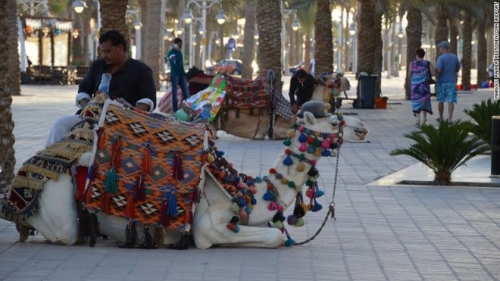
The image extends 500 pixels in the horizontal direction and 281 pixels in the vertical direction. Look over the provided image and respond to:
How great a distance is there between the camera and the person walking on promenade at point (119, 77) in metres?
9.91

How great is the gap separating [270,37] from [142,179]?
20.7 m

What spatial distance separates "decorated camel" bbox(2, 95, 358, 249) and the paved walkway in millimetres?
159

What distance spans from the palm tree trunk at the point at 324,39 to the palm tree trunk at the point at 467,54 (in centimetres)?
2038

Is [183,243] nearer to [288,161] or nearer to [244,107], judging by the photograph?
[288,161]

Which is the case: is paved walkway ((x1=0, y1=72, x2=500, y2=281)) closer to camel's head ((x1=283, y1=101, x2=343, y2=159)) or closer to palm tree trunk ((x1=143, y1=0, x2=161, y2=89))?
camel's head ((x1=283, y1=101, x2=343, y2=159))

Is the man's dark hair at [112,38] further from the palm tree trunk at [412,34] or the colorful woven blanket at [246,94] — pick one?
the palm tree trunk at [412,34]

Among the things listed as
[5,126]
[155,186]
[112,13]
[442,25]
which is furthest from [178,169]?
[442,25]

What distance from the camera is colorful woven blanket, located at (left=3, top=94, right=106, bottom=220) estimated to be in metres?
8.88

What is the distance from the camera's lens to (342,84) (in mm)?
26047

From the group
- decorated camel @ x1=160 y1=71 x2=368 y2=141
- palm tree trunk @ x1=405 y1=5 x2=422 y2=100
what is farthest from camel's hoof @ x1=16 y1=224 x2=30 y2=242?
palm tree trunk @ x1=405 y1=5 x2=422 y2=100

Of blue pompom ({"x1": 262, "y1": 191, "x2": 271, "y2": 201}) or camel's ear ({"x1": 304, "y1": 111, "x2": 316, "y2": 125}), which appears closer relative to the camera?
blue pompom ({"x1": 262, "y1": 191, "x2": 271, "y2": 201})

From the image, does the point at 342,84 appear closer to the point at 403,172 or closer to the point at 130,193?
the point at 403,172

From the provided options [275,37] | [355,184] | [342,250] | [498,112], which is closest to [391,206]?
[355,184]

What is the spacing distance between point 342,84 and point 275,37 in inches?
147
